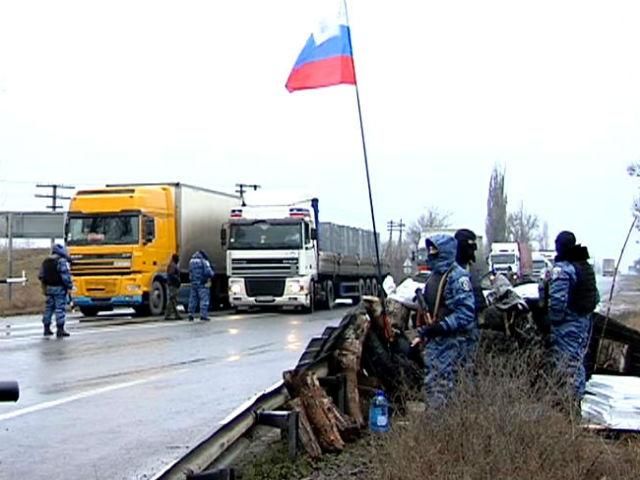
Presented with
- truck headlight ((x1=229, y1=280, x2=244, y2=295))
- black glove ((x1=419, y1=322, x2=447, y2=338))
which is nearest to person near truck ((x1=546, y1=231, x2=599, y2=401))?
black glove ((x1=419, y1=322, x2=447, y2=338))

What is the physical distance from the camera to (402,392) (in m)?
8.12

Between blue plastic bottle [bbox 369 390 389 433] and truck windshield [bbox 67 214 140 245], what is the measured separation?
1960 centimetres

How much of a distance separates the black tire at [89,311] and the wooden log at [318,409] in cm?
2131

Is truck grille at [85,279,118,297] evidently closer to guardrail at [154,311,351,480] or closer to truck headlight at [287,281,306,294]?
truck headlight at [287,281,306,294]

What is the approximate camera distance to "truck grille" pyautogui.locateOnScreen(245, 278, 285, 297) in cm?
2816

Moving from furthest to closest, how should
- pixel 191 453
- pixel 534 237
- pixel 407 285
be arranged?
1. pixel 534 237
2. pixel 407 285
3. pixel 191 453

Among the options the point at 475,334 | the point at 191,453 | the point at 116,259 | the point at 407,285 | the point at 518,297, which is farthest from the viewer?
the point at 116,259

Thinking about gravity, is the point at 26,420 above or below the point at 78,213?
below

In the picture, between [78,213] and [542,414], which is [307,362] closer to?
[542,414]

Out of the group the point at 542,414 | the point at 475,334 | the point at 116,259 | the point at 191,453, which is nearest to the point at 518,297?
the point at 475,334

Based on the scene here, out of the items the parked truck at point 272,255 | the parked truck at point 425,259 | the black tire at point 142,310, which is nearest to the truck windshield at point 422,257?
the parked truck at point 425,259

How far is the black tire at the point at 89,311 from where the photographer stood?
28.0 meters

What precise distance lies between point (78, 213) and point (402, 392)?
798 inches

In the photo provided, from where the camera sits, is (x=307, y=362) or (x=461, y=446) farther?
(x=307, y=362)
